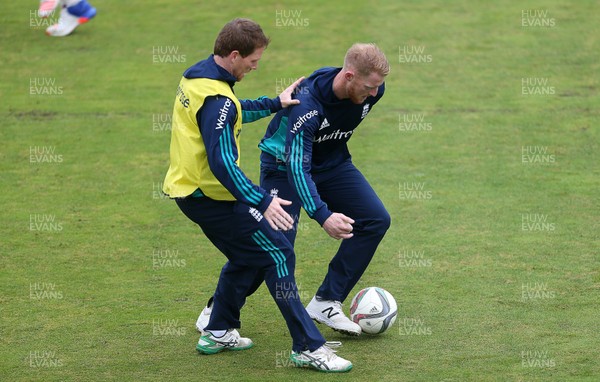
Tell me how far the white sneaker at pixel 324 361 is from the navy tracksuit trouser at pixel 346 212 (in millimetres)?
871

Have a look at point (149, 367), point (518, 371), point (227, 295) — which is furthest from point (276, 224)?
point (518, 371)

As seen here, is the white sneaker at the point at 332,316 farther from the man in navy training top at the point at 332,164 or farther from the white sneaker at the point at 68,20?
the white sneaker at the point at 68,20

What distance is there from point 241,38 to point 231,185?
105cm

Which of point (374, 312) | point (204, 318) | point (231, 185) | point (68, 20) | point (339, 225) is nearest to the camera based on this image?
point (231, 185)

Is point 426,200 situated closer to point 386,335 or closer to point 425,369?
point 386,335

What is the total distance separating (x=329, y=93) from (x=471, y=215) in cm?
363

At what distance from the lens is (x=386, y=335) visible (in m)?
7.96

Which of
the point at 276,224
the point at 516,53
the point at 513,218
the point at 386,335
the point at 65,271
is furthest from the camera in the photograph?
the point at 516,53

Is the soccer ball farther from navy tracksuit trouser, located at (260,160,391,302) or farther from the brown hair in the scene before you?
the brown hair

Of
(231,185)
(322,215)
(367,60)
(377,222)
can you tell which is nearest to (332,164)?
(377,222)

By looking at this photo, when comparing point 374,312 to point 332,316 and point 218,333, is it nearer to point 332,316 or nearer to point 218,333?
point 332,316

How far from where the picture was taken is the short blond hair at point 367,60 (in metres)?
7.28

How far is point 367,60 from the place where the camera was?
729cm

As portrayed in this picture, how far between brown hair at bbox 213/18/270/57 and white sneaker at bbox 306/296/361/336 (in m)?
2.25
